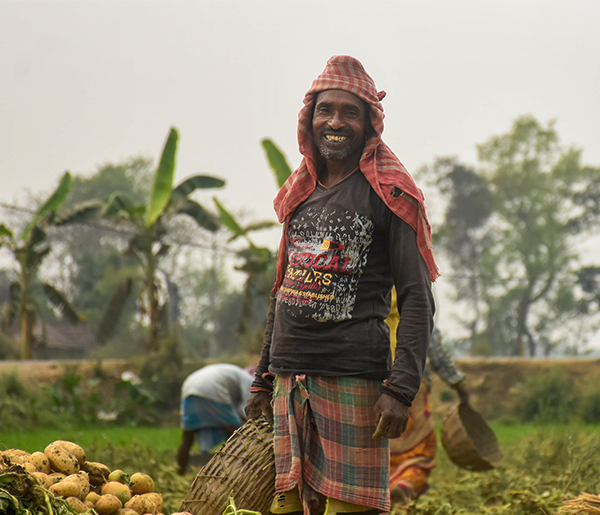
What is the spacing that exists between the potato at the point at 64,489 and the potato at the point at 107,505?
0.10 m

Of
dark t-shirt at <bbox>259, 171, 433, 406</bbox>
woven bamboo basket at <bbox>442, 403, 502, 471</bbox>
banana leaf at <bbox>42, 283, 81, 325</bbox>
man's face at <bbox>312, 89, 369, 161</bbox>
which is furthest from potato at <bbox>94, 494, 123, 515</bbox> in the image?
banana leaf at <bbox>42, 283, 81, 325</bbox>

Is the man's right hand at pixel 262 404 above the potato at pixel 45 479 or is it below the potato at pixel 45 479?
above

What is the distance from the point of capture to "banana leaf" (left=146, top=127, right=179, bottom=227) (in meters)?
11.6

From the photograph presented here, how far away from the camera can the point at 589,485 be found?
4723 millimetres

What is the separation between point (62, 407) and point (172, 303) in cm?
1859

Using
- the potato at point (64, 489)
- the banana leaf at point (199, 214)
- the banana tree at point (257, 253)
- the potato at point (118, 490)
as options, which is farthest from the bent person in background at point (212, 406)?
the banana leaf at point (199, 214)

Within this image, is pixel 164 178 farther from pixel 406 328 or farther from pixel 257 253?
pixel 406 328

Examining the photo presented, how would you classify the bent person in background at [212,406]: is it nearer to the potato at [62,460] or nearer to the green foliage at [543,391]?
the potato at [62,460]

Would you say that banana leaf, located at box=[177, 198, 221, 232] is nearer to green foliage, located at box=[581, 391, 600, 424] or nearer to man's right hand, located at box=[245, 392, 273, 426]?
green foliage, located at box=[581, 391, 600, 424]

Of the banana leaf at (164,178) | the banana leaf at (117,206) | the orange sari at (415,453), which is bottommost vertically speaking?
the orange sari at (415,453)

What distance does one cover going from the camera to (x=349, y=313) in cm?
241

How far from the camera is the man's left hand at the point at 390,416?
7.41ft

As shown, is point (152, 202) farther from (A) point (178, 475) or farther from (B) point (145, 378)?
(A) point (178, 475)

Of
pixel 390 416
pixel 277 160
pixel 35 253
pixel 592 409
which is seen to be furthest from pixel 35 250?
pixel 390 416
